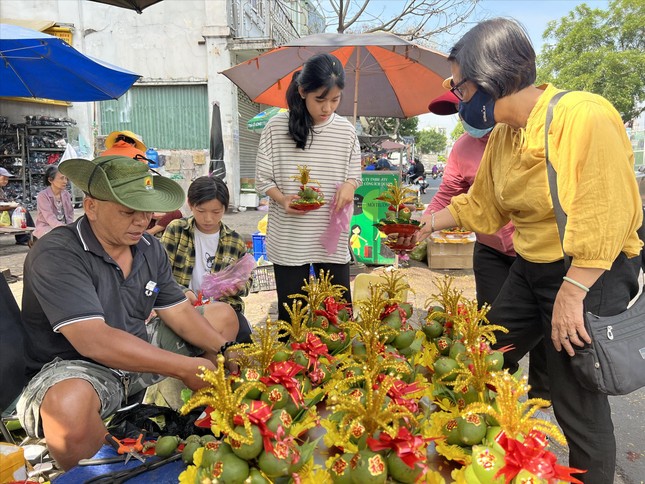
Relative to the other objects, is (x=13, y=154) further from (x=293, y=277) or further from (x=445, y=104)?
(x=445, y=104)

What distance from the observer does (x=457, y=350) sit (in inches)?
69.2

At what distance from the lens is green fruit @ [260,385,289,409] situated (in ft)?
4.58

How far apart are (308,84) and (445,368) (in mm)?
1589

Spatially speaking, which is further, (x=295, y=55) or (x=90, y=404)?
(x=295, y=55)

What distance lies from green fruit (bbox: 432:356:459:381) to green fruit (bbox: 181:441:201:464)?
83cm

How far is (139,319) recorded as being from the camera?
2115 millimetres

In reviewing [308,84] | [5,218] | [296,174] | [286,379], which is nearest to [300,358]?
[286,379]

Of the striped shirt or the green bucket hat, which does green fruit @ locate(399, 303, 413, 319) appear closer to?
the striped shirt

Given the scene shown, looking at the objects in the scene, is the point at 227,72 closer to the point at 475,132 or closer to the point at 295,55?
the point at 295,55

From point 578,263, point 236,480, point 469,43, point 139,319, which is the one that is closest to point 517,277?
point 578,263

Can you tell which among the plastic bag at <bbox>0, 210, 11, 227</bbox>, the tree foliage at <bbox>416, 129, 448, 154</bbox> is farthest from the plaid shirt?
the tree foliage at <bbox>416, 129, 448, 154</bbox>

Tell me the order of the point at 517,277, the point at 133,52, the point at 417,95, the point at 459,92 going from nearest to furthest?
the point at 459,92, the point at 517,277, the point at 417,95, the point at 133,52

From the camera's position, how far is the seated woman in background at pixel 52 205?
5.81 meters

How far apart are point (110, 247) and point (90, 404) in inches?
24.2
